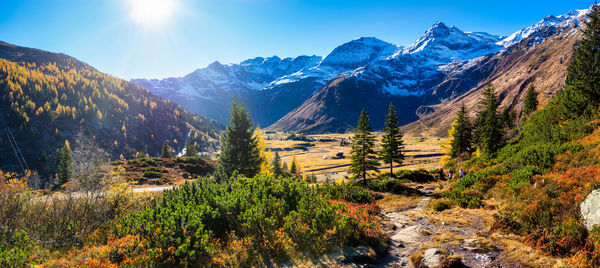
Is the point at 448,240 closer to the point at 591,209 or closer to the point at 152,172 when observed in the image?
the point at 591,209

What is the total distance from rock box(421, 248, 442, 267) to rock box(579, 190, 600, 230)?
13.1 ft

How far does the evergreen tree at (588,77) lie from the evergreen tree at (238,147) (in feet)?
97.4

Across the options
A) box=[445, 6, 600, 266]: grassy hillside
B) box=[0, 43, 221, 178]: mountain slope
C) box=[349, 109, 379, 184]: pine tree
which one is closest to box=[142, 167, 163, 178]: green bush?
box=[349, 109, 379, 184]: pine tree

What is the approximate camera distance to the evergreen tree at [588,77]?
59.2ft

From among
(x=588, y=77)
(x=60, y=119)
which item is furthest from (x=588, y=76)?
(x=60, y=119)

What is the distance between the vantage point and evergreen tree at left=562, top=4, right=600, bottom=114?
18.0m

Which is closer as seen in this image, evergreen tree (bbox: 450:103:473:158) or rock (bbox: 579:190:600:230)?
rock (bbox: 579:190:600:230)

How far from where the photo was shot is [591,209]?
6961 mm

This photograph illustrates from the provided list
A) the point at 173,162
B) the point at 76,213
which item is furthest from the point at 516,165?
the point at 173,162

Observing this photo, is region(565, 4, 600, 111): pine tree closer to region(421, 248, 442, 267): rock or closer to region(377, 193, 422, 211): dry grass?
region(377, 193, 422, 211): dry grass

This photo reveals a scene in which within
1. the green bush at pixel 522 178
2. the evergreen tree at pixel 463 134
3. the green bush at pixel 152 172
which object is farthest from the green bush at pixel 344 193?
the evergreen tree at pixel 463 134

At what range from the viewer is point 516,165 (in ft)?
49.7

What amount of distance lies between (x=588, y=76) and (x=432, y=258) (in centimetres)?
2380

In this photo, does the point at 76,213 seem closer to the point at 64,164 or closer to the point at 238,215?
the point at 238,215
